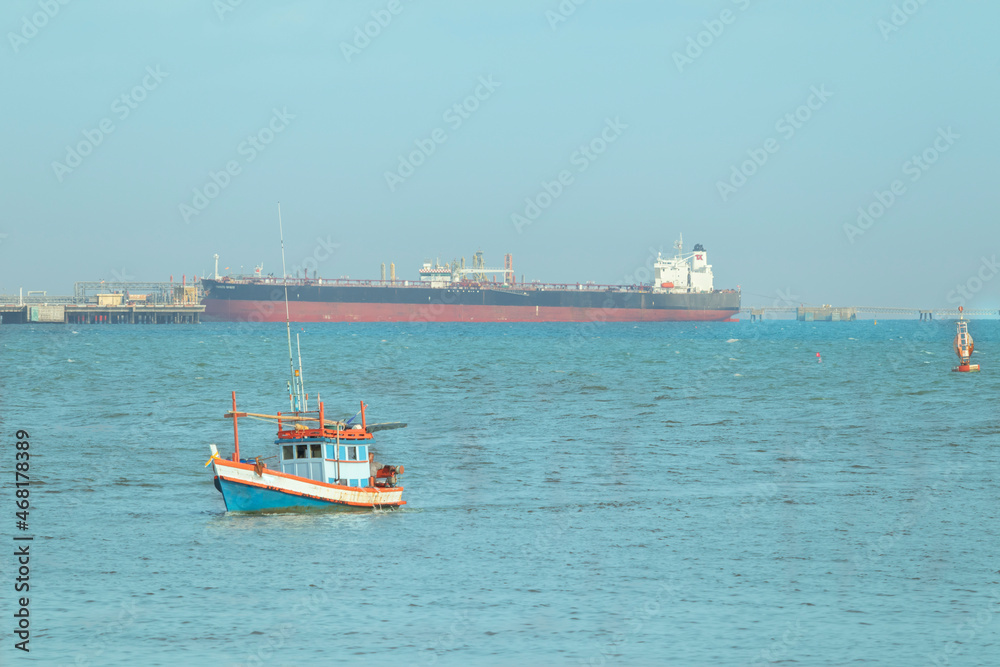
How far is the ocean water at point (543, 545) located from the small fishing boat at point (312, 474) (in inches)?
25.3

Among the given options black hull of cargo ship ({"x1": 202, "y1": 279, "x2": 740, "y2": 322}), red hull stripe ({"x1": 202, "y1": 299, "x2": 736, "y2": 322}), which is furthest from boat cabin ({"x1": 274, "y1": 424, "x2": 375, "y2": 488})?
red hull stripe ({"x1": 202, "y1": 299, "x2": 736, "y2": 322})

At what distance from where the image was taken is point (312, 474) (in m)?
24.4

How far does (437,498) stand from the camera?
→ 2627 centimetres

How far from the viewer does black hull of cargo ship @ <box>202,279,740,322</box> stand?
17262cm

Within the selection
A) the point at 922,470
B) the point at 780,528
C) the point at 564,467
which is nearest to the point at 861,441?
the point at 922,470

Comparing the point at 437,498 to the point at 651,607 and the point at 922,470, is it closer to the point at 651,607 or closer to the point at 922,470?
the point at 651,607

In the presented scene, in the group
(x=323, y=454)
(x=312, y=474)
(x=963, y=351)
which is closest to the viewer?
(x=323, y=454)

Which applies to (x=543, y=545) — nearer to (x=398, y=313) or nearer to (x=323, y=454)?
(x=323, y=454)

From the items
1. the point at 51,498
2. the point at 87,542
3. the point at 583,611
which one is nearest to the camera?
the point at 583,611

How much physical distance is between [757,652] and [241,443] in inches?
1047

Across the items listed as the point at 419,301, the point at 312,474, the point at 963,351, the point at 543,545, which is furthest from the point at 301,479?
the point at 419,301

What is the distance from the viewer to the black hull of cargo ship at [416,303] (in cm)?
17262

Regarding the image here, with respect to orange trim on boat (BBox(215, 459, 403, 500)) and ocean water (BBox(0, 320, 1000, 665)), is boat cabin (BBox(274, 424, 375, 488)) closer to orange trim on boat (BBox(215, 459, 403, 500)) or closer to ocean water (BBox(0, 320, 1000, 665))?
orange trim on boat (BBox(215, 459, 403, 500))

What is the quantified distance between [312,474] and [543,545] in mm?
6788
